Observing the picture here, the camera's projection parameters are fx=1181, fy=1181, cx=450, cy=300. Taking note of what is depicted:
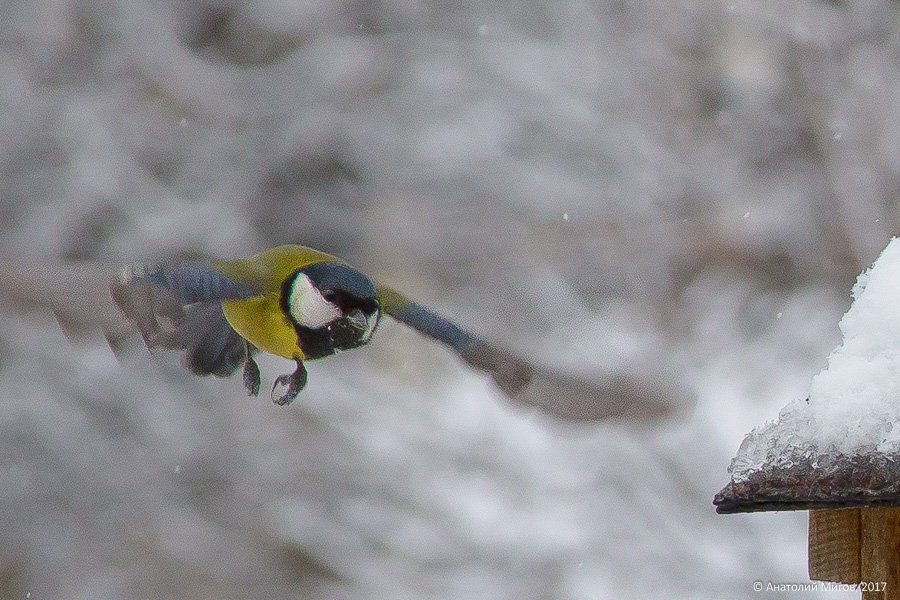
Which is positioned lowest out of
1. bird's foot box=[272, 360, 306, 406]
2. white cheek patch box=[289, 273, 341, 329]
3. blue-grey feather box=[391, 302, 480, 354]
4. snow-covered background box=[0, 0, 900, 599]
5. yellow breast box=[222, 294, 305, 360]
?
bird's foot box=[272, 360, 306, 406]

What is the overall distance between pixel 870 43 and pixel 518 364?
4393 millimetres

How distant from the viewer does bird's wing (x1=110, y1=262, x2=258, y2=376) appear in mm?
1314

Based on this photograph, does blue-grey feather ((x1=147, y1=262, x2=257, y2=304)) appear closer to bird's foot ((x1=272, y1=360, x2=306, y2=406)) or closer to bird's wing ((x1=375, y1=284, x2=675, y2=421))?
bird's foot ((x1=272, y1=360, x2=306, y2=406))

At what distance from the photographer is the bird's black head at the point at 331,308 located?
4.22 ft

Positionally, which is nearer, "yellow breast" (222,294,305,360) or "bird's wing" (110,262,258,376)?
"bird's wing" (110,262,258,376)

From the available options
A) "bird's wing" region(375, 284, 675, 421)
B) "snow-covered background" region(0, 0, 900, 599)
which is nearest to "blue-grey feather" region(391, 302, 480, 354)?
"bird's wing" region(375, 284, 675, 421)

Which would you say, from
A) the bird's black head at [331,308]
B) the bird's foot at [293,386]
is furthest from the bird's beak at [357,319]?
the bird's foot at [293,386]

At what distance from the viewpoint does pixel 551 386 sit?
1.50 metres

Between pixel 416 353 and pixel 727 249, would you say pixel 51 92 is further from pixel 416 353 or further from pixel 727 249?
pixel 727 249

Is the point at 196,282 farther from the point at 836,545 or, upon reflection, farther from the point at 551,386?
the point at 836,545

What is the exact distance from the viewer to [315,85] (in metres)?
5.13

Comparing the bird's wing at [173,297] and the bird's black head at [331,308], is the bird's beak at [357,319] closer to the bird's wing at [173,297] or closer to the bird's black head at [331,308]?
the bird's black head at [331,308]

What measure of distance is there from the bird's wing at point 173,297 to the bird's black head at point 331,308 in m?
0.08

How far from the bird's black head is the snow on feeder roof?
19.4 inches
